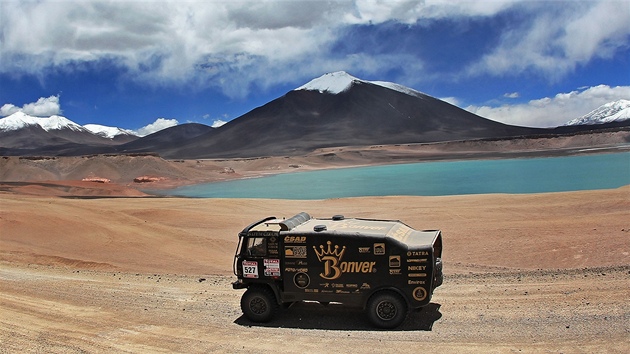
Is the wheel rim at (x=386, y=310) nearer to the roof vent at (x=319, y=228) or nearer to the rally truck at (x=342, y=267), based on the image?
the rally truck at (x=342, y=267)

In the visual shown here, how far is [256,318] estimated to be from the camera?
10570 millimetres

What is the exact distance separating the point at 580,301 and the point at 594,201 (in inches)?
728

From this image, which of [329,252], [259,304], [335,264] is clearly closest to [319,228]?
[329,252]

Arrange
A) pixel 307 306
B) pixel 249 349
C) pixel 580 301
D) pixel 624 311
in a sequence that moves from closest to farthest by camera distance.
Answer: pixel 249 349, pixel 624 311, pixel 580 301, pixel 307 306

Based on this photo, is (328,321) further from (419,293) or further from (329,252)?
(419,293)

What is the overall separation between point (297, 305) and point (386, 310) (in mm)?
2216

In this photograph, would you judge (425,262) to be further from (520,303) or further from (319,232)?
(520,303)

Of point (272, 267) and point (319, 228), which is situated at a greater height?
point (319, 228)

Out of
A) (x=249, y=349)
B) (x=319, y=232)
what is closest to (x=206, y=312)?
(x=249, y=349)

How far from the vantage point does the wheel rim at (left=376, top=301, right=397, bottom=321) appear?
9.84m

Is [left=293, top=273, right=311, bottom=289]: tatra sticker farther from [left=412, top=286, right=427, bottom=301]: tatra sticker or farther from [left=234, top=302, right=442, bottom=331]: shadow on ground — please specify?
[left=412, top=286, right=427, bottom=301]: tatra sticker

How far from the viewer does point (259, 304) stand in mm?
10555

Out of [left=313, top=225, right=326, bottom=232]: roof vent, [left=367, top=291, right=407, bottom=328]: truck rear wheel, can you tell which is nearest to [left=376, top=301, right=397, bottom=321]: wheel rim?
[left=367, top=291, right=407, bottom=328]: truck rear wheel

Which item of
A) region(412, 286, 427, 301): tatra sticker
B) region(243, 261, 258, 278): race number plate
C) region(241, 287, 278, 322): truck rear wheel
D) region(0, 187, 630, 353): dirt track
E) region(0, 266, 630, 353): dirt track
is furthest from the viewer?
region(241, 287, 278, 322): truck rear wheel
